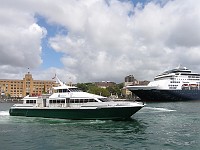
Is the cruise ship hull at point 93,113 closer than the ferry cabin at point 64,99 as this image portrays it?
Yes

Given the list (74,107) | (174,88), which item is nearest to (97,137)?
(74,107)

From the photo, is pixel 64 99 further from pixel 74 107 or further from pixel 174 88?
pixel 174 88

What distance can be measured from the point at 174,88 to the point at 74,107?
307 ft

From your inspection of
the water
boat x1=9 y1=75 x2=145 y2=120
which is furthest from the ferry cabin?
the water

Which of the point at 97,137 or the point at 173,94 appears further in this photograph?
the point at 173,94

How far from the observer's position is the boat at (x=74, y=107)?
40250 millimetres

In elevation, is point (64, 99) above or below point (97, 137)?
above

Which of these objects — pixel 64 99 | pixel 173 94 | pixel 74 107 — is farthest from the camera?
pixel 173 94

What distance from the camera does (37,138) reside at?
27719mm

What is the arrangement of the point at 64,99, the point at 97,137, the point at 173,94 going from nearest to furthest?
the point at 97,137, the point at 64,99, the point at 173,94

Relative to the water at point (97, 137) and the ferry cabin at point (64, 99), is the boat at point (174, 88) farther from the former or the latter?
the water at point (97, 137)

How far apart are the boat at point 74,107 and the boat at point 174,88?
3393 inches

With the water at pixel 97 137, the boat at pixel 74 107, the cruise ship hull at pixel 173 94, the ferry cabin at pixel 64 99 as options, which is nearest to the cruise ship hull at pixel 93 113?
the boat at pixel 74 107

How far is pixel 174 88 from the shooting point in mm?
128500
